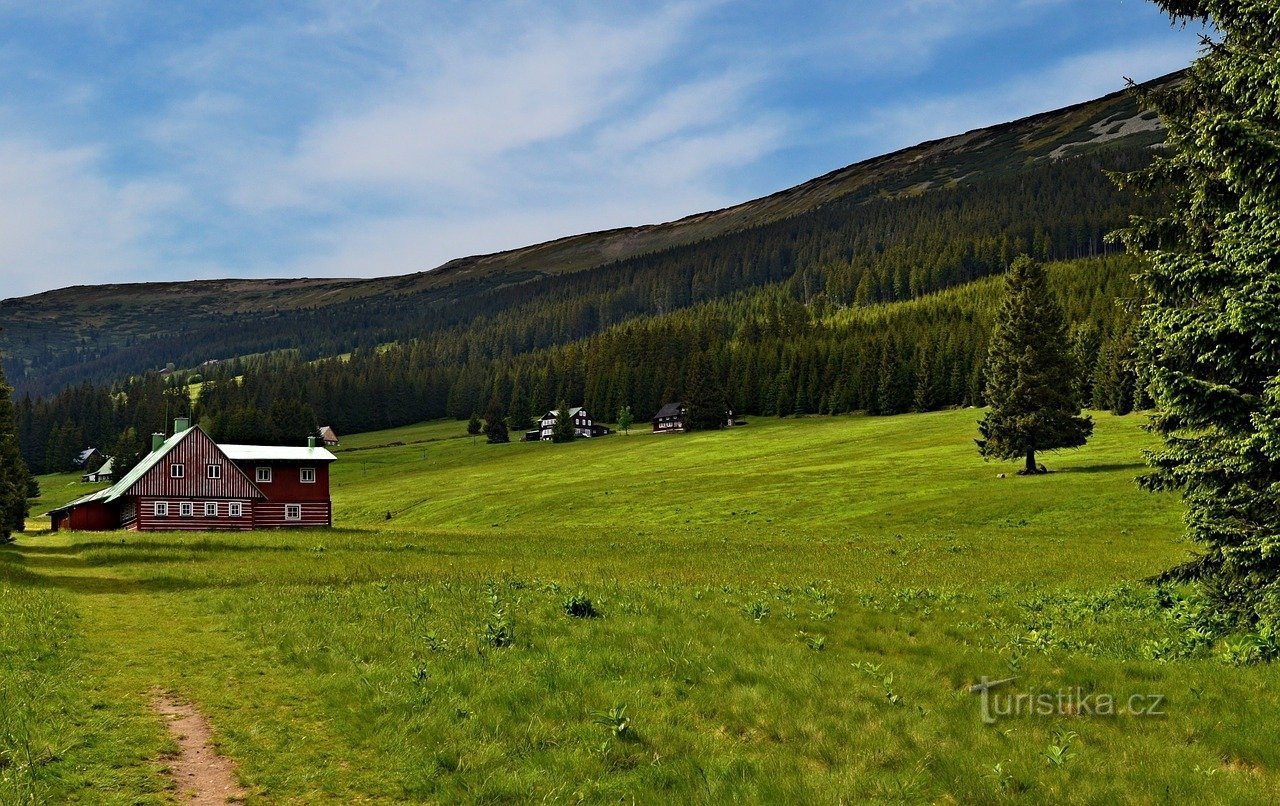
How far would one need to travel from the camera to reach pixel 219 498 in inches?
2581

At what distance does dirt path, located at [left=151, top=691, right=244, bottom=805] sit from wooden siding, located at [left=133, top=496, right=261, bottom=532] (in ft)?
194

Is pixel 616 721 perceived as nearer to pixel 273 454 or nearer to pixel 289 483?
pixel 289 483

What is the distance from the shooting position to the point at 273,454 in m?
70.1

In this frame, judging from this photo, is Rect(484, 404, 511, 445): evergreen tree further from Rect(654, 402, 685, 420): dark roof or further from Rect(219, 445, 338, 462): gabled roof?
Rect(219, 445, 338, 462): gabled roof

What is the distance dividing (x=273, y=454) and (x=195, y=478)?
6.73 metres

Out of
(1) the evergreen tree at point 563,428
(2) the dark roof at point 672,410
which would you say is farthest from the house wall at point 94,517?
(2) the dark roof at point 672,410

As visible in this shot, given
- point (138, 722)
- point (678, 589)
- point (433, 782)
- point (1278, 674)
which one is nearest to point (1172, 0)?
point (1278, 674)

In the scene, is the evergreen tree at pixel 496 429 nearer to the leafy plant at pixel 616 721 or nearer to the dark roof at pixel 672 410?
the dark roof at pixel 672 410

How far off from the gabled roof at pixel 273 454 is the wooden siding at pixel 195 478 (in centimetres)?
165

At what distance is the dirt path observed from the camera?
9156mm

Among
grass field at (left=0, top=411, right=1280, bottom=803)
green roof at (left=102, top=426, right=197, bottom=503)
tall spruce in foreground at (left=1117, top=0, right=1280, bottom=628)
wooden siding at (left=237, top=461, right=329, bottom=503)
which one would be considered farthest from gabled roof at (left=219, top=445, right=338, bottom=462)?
tall spruce in foreground at (left=1117, top=0, right=1280, bottom=628)

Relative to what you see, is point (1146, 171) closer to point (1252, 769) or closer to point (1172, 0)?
point (1172, 0)

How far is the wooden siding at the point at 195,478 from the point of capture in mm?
63438

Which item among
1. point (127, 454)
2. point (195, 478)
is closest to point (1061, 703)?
point (195, 478)
